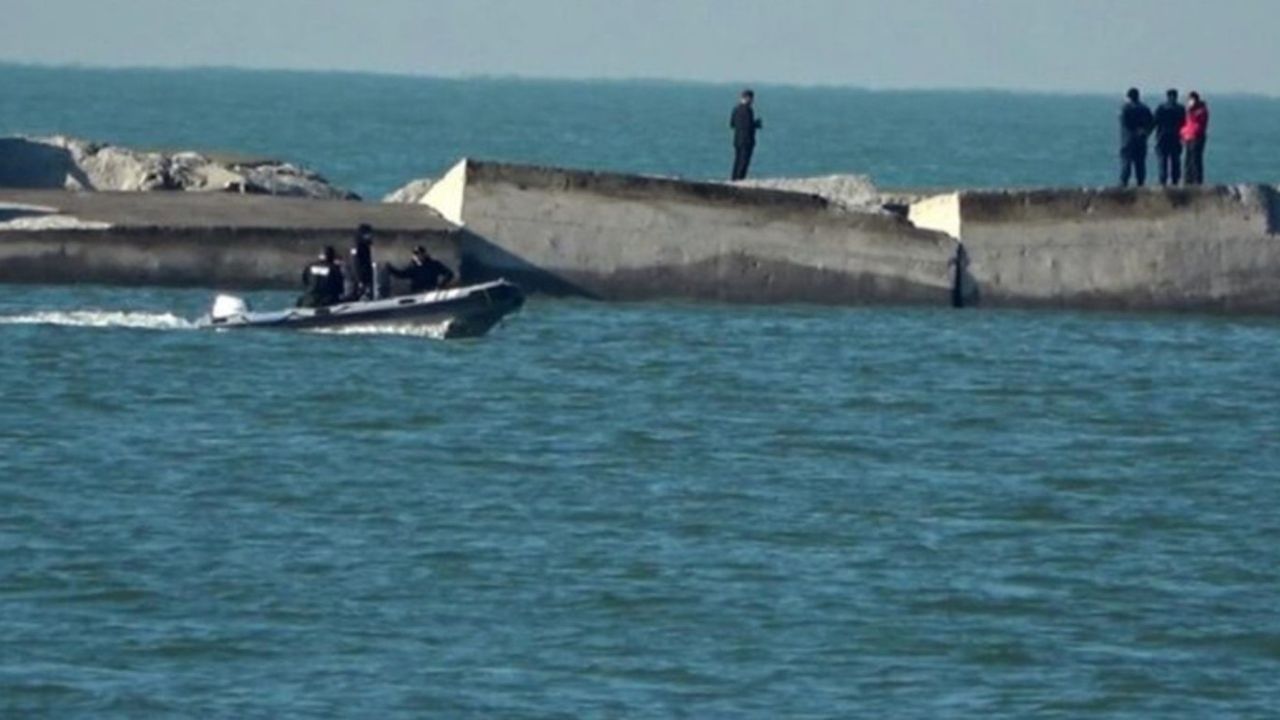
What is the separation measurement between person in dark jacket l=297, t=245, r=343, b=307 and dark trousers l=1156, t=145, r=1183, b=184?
982 cm

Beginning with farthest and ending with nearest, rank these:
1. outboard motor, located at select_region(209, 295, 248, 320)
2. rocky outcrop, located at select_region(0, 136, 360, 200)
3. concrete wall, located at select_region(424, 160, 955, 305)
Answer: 1. rocky outcrop, located at select_region(0, 136, 360, 200)
2. concrete wall, located at select_region(424, 160, 955, 305)
3. outboard motor, located at select_region(209, 295, 248, 320)

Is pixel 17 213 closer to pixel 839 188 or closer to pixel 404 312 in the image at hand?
pixel 404 312

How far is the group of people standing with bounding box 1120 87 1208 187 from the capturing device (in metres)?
37.2

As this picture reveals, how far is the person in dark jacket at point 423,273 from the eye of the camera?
31.5 m

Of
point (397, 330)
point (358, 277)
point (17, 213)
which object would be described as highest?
point (17, 213)

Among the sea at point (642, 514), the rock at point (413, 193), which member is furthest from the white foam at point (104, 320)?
the rock at point (413, 193)

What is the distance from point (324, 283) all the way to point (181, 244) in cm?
328

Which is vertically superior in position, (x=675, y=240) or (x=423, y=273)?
(x=675, y=240)

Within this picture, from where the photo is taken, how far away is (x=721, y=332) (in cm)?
3362

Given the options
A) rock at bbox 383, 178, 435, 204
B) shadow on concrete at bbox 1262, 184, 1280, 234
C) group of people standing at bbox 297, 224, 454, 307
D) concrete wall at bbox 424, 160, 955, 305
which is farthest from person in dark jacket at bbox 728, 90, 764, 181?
group of people standing at bbox 297, 224, 454, 307

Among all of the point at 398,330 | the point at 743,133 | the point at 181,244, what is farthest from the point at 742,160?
the point at 398,330

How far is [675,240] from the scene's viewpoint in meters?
34.3

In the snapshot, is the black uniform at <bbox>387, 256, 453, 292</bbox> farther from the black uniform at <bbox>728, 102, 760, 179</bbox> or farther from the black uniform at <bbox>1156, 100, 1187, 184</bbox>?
the black uniform at <bbox>1156, 100, 1187, 184</bbox>

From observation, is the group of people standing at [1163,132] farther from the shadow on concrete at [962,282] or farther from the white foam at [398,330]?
the white foam at [398,330]
